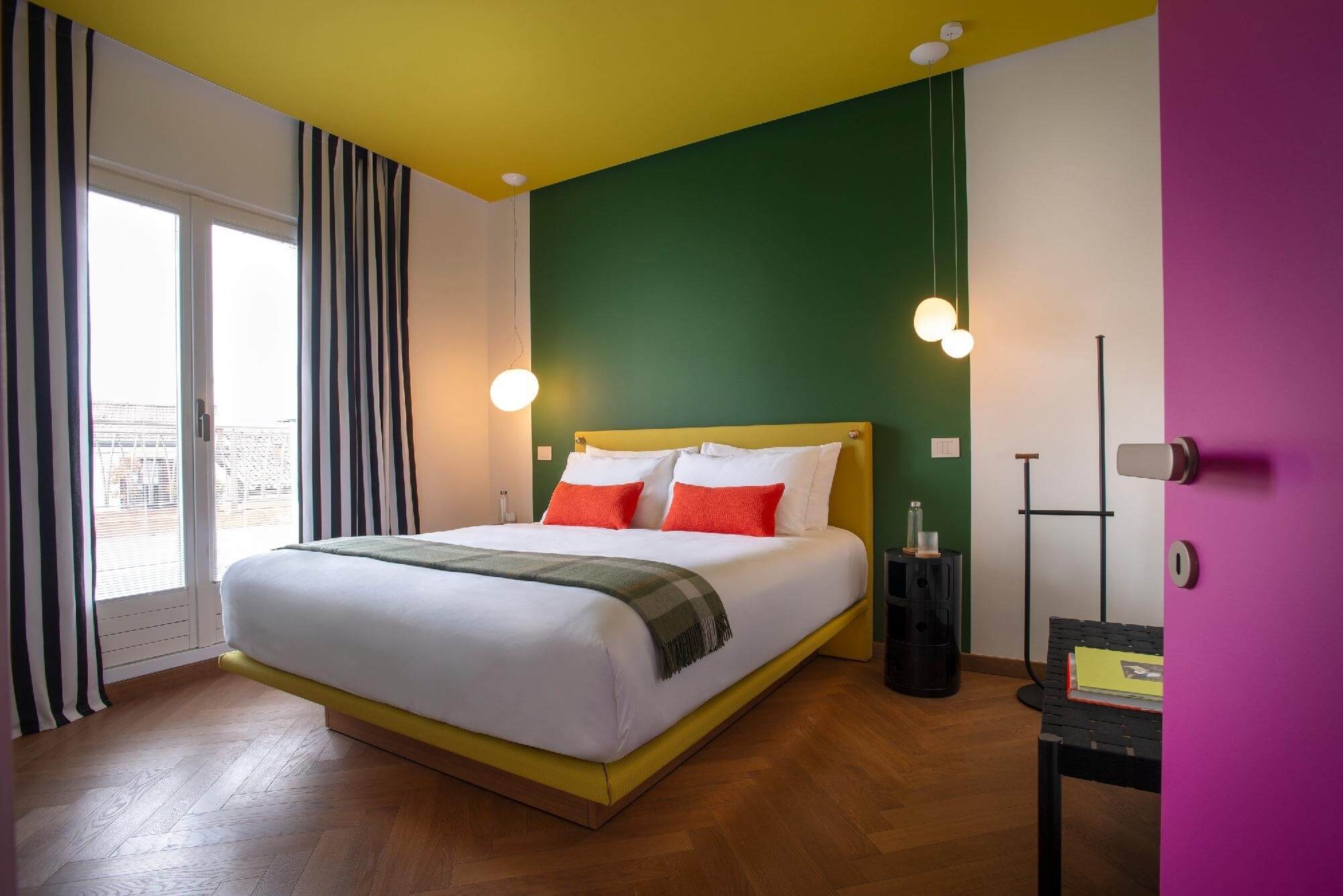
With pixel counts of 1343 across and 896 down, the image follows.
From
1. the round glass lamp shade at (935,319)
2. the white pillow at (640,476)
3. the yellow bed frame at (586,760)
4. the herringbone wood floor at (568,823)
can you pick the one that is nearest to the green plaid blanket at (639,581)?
the yellow bed frame at (586,760)

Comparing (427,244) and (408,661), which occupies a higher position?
(427,244)

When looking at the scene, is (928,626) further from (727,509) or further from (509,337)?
(509,337)

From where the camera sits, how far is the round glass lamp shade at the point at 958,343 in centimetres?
305

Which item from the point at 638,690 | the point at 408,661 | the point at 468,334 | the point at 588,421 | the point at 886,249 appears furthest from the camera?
the point at 468,334

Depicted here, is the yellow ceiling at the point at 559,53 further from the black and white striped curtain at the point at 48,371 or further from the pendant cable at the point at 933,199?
the black and white striped curtain at the point at 48,371

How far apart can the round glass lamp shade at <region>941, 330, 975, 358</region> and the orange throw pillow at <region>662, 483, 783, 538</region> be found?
101 centimetres

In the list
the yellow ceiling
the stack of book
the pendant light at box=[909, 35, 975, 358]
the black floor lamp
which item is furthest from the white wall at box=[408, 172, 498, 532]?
the stack of book

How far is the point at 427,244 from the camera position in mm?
4473

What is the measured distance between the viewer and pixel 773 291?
3.72 metres

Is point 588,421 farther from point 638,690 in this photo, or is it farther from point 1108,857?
point 1108,857

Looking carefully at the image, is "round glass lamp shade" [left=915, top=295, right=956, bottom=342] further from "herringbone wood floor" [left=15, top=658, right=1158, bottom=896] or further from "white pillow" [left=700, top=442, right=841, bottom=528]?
"herringbone wood floor" [left=15, top=658, right=1158, bottom=896]

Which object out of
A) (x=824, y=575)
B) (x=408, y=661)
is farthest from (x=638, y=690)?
(x=824, y=575)

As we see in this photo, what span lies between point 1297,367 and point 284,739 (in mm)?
2948

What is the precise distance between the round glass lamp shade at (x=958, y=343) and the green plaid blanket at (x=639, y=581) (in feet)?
5.88
